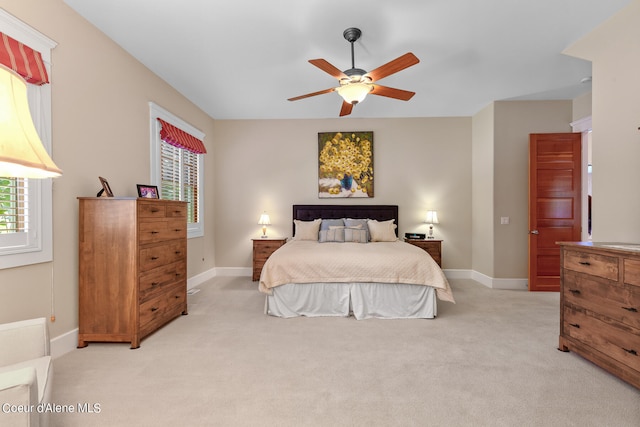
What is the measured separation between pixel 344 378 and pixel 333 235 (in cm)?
270

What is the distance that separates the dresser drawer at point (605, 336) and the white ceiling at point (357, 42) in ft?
8.74

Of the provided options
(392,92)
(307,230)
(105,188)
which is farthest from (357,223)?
(105,188)

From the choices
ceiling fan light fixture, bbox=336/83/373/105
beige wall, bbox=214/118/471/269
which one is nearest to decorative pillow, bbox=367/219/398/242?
beige wall, bbox=214/118/471/269

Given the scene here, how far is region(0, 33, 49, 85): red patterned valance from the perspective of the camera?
2084mm

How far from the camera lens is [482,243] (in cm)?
521

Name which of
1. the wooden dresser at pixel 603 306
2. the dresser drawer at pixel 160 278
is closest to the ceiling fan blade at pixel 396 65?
the wooden dresser at pixel 603 306

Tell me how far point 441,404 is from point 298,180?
14.6 feet

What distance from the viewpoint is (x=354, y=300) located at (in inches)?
137

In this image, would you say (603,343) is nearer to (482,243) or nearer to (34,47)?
(482,243)

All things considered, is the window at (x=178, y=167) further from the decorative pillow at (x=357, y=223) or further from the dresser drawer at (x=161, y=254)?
the decorative pillow at (x=357, y=223)

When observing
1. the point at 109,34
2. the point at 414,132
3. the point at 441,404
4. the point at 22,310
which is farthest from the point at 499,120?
the point at 22,310

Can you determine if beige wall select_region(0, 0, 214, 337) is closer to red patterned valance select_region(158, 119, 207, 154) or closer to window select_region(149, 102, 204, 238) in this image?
window select_region(149, 102, 204, 238)

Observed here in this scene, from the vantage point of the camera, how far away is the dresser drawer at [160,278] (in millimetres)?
2766

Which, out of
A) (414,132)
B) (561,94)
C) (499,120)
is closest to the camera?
(561,94)
